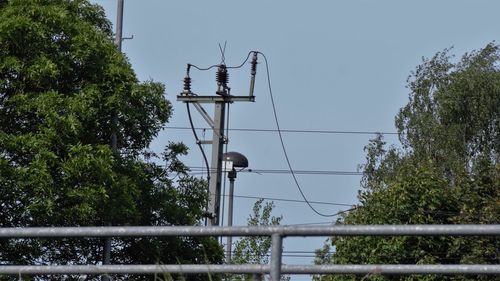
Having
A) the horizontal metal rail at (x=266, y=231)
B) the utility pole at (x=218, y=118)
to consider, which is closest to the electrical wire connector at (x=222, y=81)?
the utility pole at (x=218, y=118)

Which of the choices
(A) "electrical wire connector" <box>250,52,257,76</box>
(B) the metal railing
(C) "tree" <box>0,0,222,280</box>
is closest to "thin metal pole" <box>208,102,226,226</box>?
A: (A) "electrical wire connector" <box>250,52,257,76</box>

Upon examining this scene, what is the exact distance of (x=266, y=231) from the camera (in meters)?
6.11

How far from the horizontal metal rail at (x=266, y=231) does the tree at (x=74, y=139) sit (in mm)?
14588

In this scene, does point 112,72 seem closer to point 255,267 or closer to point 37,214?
point 37,214

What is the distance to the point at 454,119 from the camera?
47.2 metres

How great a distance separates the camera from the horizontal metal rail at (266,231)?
585 cm

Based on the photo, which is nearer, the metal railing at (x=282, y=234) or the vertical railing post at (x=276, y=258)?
the metal railing at (x=282, y=234)

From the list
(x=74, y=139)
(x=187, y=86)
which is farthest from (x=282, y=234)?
(x=187, y=86)

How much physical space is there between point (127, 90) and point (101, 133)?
99cm

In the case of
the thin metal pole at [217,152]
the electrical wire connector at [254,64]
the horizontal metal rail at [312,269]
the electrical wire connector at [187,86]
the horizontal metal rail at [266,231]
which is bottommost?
the horizontal metal rail at [312,269]

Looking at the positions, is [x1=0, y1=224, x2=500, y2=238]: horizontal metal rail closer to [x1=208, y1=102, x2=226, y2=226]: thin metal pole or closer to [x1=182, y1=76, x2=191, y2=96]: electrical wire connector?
[x1=208, y1=102, x2=226, y2=226]: thin metal pole

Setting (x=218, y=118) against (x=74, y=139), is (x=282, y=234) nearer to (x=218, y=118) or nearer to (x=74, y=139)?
(x=74, y=139)

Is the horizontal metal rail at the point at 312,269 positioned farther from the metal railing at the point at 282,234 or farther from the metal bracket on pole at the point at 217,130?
the metal bracket on pole at the point at 217,130

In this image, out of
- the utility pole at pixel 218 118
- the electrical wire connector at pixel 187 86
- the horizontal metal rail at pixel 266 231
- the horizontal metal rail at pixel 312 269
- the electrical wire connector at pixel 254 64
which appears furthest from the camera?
the electrical wire connector at pixel 187 86
